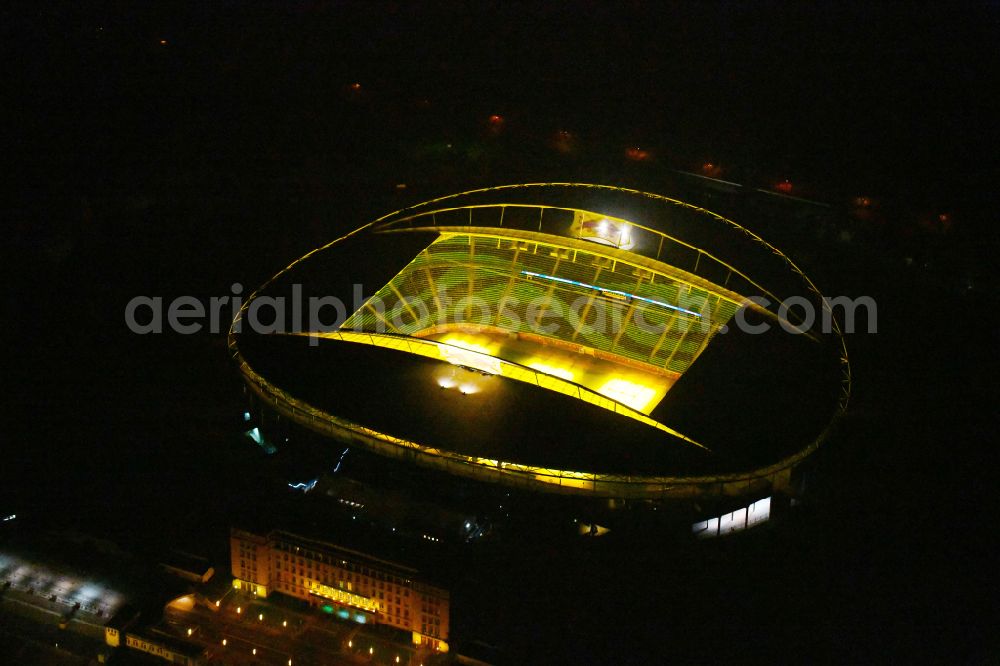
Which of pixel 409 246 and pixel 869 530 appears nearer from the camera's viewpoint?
pixel 869 530

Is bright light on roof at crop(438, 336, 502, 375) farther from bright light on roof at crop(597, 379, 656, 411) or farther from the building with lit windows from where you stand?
the building with lit windows

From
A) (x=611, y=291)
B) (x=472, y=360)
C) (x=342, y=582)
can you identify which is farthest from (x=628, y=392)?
(x=342, y=582)

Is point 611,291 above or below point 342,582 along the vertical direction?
above

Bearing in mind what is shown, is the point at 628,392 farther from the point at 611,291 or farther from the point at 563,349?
the point at 611,291

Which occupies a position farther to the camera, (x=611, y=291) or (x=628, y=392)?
(x=611, y=291)

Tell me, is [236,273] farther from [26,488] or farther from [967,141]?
[967,141]

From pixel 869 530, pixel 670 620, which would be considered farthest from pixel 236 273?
pixel 869 530

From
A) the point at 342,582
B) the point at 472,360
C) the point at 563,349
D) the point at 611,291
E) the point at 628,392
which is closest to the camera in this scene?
the point at 342,582
